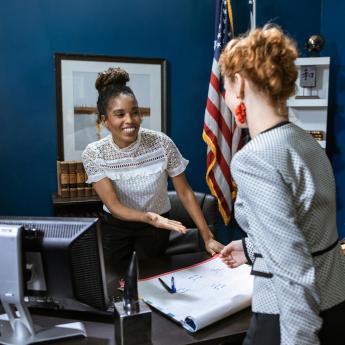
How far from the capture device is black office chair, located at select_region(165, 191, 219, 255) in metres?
2.31

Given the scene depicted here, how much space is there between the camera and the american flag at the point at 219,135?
3354 mm

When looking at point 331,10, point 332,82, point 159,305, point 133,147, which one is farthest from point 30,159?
point 331,10

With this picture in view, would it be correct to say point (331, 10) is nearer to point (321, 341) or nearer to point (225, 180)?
point (225, 180)

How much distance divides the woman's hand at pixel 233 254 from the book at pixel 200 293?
0.30 ft

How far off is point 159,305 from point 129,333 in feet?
0.81

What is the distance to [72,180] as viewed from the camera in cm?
311

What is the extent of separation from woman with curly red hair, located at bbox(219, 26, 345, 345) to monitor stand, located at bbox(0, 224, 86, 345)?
57 cm

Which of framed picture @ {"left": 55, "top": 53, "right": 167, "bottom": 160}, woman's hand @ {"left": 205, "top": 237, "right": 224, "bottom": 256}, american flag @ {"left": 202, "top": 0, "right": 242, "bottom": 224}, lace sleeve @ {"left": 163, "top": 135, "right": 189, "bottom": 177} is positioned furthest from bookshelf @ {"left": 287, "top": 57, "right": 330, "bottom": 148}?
woman's hand @ {"left": 205, "top": 237, "right": 224, "bottom": 256}

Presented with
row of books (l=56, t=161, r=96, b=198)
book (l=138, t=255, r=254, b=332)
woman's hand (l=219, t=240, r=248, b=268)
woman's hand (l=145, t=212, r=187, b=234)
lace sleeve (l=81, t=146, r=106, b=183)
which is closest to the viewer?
book (l=138, t=255, r=254, b=332)

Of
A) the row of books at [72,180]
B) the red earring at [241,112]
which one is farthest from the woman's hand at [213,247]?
the row of books at [72,180]

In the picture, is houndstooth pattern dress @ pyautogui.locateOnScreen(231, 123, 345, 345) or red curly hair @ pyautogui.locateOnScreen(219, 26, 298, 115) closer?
houndstooth pattern dress @ pyautogui.locateOnScreen(231, 123, 345, 345)

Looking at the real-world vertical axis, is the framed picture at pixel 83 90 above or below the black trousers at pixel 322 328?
above

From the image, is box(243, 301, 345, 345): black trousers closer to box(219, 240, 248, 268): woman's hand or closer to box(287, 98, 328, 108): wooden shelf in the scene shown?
box(219, 240, 248, 268): woman's hand

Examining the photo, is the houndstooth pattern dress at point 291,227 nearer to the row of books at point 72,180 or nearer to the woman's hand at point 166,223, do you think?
the woman's hand at point 166,223
